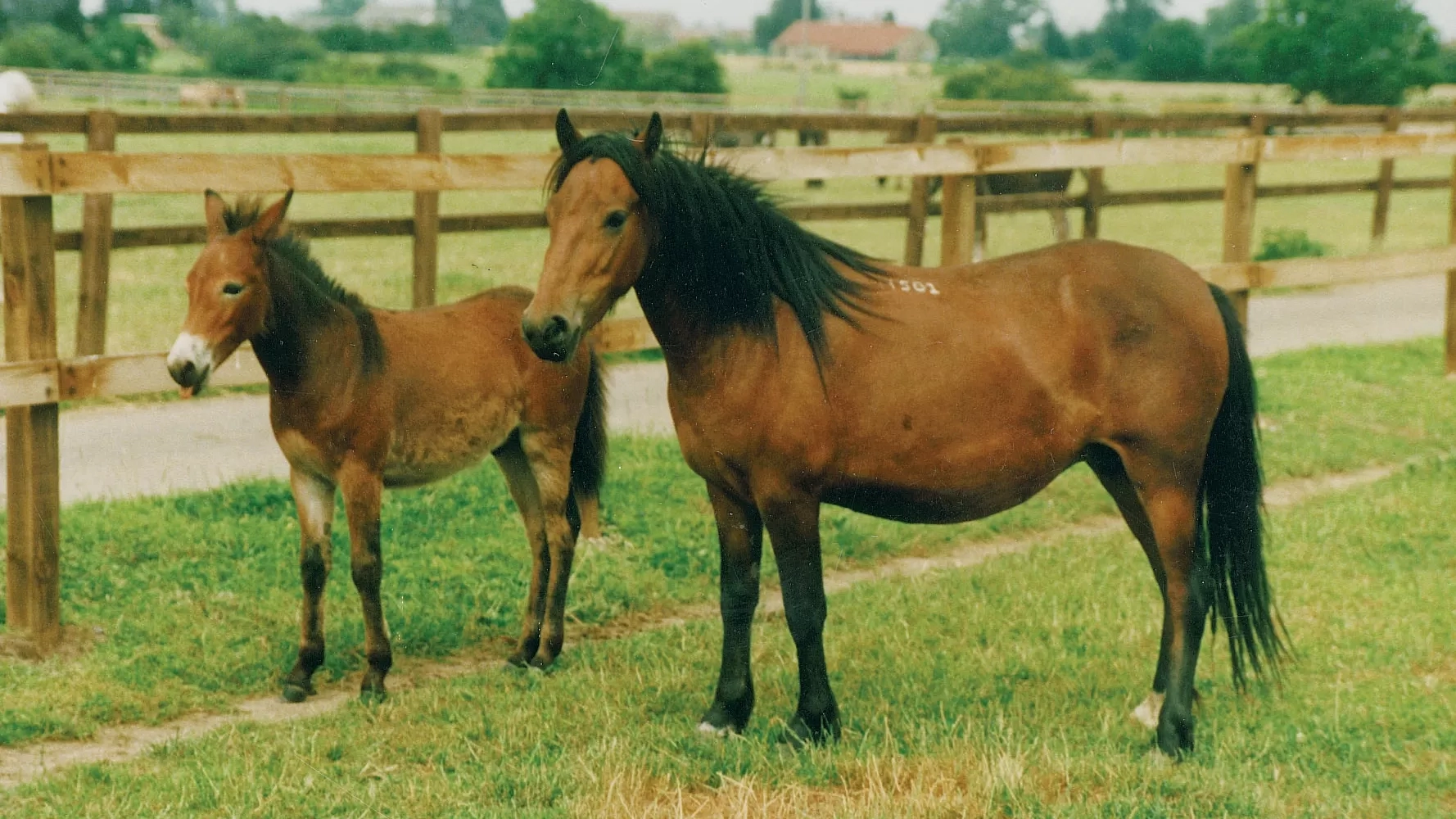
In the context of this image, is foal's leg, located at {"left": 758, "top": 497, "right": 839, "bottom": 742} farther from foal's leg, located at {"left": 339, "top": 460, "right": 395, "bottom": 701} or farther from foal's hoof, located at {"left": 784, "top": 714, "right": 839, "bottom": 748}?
foal's leg, located at {"left": 339, "top": 460, "right": 395, "bottom": 701}

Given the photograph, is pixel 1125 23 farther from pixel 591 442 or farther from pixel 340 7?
pixel 591 442

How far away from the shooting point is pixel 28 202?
543 centimetres

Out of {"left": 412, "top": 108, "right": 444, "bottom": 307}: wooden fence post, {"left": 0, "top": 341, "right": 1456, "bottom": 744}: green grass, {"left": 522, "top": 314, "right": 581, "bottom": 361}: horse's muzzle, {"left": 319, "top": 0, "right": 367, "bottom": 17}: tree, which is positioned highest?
{"left": 319, "top": 0, "right": 367, "bottom": 17}: tree

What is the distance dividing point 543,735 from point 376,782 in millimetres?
591

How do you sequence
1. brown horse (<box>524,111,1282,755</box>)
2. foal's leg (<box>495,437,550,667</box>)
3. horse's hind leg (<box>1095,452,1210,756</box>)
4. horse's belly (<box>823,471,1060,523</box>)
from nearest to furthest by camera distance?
brown horse (<box>524,111,1282,755</box>), horse's belly (<box>823,471,1060,523</box>), horse's hind leg (<box>1095,452,1210,756</box>), foal's leg (<box>495,437,550,667</box>)

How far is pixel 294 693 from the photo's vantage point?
5230 millimetres

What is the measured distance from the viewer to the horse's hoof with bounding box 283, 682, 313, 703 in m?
5.23

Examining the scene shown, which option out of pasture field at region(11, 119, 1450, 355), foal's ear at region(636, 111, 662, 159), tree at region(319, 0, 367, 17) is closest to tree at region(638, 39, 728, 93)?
pasture field at region(11, 119, 1450, 355)

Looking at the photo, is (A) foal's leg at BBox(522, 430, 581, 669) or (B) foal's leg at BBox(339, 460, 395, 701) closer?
(B) foal's leg at BBox(339, 460, 395, 701)

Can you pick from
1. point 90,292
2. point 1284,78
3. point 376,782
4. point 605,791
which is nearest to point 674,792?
point 605,791

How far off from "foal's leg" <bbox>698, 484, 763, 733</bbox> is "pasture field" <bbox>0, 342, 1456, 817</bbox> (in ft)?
0.37

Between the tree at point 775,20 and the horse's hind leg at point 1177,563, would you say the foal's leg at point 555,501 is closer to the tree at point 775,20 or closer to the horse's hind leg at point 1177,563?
the horse's hind leg at point 1177,563

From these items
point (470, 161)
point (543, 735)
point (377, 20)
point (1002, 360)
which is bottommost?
point (543, 735)

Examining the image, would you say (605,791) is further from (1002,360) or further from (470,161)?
(470,161)
